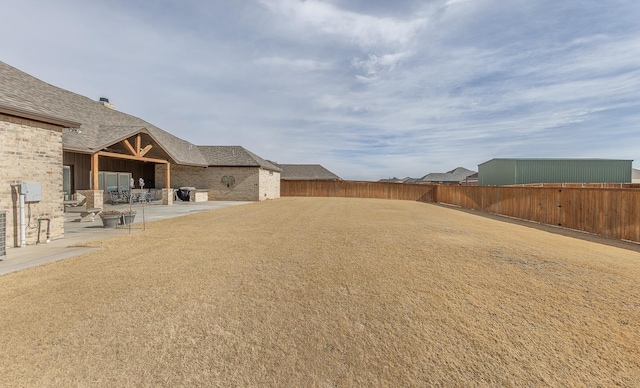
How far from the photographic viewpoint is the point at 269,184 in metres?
28.0

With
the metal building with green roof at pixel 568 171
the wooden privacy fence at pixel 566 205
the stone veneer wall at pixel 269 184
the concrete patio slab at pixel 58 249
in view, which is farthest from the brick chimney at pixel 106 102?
the metal building with green roof at pixel 568 171

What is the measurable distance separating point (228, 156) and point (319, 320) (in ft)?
79.6

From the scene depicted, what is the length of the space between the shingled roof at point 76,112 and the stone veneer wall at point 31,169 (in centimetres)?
56

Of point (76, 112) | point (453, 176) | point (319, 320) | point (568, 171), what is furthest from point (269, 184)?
point (453, 176)

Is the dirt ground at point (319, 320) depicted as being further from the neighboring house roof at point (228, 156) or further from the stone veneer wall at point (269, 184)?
the stone veneer wall at point (269, 184)

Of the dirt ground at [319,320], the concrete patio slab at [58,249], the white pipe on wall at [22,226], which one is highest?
the white pipe on wall at [22,226]

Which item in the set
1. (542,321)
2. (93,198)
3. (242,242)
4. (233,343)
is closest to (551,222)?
(542,321)

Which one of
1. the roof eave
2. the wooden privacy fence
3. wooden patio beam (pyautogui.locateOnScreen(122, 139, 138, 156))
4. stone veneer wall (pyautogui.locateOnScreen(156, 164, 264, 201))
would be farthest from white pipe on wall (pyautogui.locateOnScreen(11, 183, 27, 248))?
the wooden privacy fence

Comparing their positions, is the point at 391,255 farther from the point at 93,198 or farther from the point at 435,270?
the point at 93,198

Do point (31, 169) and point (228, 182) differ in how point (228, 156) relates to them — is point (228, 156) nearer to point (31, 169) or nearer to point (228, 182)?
point (228, 182)

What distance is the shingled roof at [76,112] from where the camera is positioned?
7652mm

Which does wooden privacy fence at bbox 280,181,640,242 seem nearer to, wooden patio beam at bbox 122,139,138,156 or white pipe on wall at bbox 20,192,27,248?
white pipe on wall at bbox 20,192,27,248

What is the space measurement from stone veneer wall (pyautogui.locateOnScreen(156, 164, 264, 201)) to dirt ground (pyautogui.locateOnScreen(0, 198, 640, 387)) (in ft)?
59.5

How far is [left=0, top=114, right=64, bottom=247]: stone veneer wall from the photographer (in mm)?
6695
